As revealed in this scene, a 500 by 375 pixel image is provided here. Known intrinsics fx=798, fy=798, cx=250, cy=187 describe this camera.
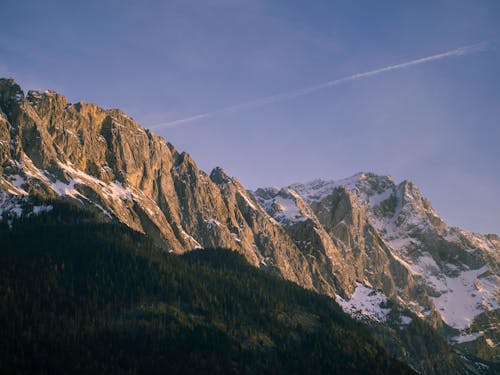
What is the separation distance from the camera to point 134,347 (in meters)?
186

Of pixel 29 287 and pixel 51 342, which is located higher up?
pixel 29 287

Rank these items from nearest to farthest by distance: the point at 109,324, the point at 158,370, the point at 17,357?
the point at 17,357
the point at 158,370
the point at 109,324

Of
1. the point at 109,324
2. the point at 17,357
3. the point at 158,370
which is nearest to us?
the point at 17,357

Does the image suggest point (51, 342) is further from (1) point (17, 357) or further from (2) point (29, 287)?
(2) point (29, 287)

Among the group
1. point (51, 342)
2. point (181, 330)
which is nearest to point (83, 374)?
point (51, 342)

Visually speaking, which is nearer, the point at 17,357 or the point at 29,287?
the point at 17,357

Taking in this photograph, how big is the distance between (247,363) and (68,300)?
47461mm

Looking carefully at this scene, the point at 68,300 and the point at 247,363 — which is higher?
the point at 68,300

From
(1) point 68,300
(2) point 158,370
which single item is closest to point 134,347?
(2) point 158,370

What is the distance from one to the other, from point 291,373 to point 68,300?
58616mm

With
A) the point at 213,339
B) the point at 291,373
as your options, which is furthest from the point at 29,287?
the point at 291,373

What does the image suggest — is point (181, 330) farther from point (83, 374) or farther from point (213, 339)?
point (83, 374)

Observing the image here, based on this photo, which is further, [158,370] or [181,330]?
[181,330]

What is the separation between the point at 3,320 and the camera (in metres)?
178
